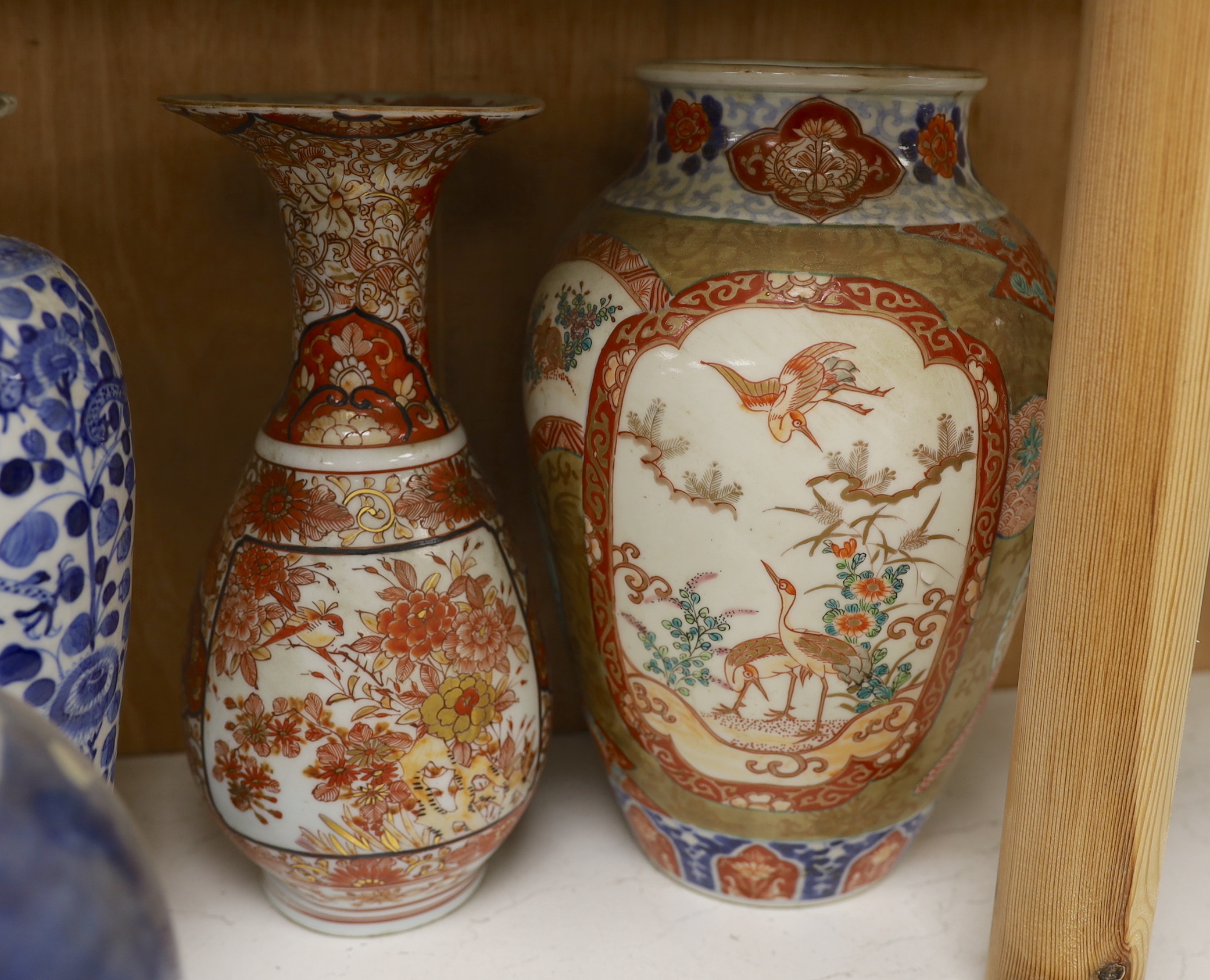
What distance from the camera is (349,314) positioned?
69 cm

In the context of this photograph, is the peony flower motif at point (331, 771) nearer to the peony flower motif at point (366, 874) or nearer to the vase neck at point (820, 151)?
the peony flower motif at point (366, 874)

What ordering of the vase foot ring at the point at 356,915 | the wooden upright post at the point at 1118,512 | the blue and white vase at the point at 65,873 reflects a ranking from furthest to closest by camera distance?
the vase foot ring at the point at 356,915 < the wooden upright post at the point at 1118,512 < the blue and white vase at the point at 65,873

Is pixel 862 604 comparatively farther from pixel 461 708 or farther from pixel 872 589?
pixel 461 708

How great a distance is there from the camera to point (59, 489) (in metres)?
0.54

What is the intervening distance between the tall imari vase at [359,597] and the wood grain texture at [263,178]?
12cm

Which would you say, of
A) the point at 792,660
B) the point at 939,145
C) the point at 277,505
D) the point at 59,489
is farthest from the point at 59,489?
the point at 939,145

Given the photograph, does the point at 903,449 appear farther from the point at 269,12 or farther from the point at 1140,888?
the point at 269,12

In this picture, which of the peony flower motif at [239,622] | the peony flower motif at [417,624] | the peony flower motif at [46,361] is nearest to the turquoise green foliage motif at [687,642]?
the peony flower motif at [417,624]

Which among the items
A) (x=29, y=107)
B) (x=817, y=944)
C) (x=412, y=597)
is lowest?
(x=817, y=944)

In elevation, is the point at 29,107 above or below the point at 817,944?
above

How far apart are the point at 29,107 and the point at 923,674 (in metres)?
0.64

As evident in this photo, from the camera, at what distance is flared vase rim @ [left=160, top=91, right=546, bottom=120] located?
60cm

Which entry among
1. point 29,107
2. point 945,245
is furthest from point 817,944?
point 29,107

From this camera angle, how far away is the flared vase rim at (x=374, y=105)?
0.60m
